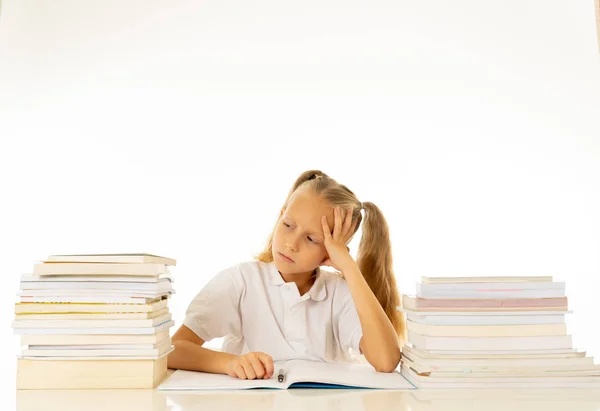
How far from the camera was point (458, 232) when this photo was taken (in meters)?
3.75

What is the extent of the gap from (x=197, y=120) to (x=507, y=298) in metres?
2.61

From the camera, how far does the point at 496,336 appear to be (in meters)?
1.39

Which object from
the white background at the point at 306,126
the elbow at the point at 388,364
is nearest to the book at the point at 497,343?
the elbow at the point at 388,364

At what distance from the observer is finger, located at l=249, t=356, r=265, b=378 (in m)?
1.42

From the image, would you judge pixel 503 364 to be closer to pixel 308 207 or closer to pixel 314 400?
pixel 314 400

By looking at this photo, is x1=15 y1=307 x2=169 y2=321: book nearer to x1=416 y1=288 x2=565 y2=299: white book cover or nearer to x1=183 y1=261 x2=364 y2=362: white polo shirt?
x1=183 y1=261 x2=364 y2=362: white polo shirt

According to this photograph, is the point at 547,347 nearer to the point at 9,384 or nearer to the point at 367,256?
the point at 367,256

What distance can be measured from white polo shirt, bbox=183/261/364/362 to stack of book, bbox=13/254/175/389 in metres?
0.49

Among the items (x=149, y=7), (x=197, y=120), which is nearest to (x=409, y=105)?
(x=197, y=120)

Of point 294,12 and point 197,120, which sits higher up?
point 294,12

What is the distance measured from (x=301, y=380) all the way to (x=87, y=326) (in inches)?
17.5

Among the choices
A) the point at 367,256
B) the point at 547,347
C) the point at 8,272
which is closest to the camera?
the point at 547,347

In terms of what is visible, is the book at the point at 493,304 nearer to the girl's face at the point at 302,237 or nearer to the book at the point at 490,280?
the book at the point at 490,280

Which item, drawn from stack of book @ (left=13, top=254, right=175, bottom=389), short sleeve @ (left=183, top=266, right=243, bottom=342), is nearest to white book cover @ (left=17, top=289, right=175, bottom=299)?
stack of book @ (left=13, top=254, right=175, bottom=389)
